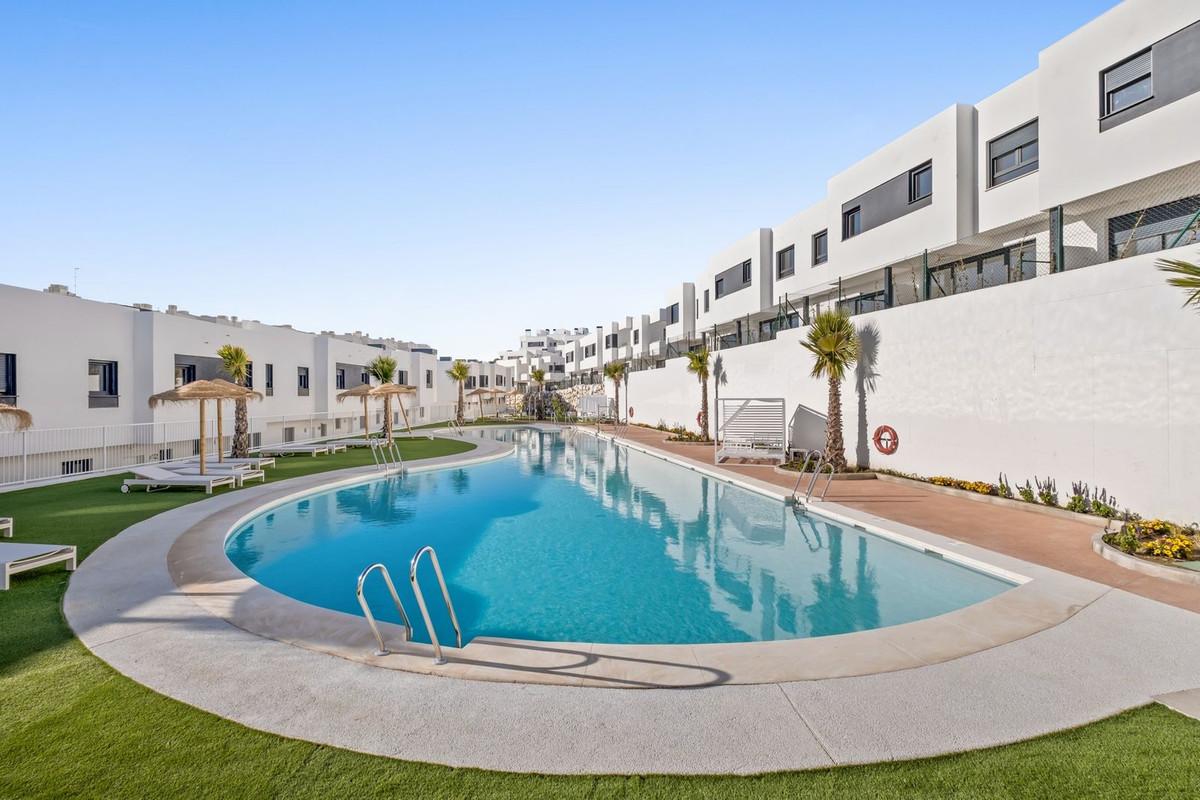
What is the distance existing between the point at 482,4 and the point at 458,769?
1384 centimetres

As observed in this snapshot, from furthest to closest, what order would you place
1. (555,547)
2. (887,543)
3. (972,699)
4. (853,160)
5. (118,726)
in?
(853,160), (555,547), (887,543), (972,699), (118,726)

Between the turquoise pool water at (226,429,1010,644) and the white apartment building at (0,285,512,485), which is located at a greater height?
the white apartment building at (0,285,512,485)

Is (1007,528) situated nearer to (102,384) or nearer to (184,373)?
(102,384)

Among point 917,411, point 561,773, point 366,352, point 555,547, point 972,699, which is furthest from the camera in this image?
point 366,352

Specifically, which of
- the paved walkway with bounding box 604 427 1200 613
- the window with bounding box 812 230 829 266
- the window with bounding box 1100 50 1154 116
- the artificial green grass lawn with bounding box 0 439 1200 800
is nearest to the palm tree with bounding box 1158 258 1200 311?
the paved walkway with bounding box 604 427 1200 613

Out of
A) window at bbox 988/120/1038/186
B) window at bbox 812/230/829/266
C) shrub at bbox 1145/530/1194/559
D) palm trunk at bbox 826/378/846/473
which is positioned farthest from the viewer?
window at bbox 812/230/829/266

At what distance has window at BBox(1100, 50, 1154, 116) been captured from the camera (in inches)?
399

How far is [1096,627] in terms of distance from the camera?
17.5 feet

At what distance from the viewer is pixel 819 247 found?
871 inches

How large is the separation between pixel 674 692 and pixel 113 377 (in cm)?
2398

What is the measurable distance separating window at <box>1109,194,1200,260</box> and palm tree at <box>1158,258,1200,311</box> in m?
1.04

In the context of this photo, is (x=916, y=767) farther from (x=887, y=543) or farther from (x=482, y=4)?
(x=482, y=4)

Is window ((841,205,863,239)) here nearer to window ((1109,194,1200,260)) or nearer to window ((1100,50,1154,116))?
window ((1109,194,1200,260))

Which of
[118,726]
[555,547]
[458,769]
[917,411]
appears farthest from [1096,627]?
[917,411]
